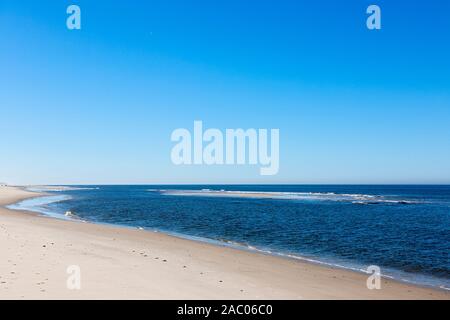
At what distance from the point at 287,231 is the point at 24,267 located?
22.9 meters

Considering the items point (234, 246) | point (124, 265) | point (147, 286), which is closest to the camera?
point (147, 286)

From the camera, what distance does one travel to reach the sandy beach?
1071cm

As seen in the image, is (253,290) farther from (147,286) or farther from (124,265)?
(124,265)

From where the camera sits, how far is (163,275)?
1316cm

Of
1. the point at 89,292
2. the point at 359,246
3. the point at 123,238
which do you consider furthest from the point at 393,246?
the point at 89,292

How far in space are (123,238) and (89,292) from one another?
1384 cm

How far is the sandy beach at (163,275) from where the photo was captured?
10.7 metres
